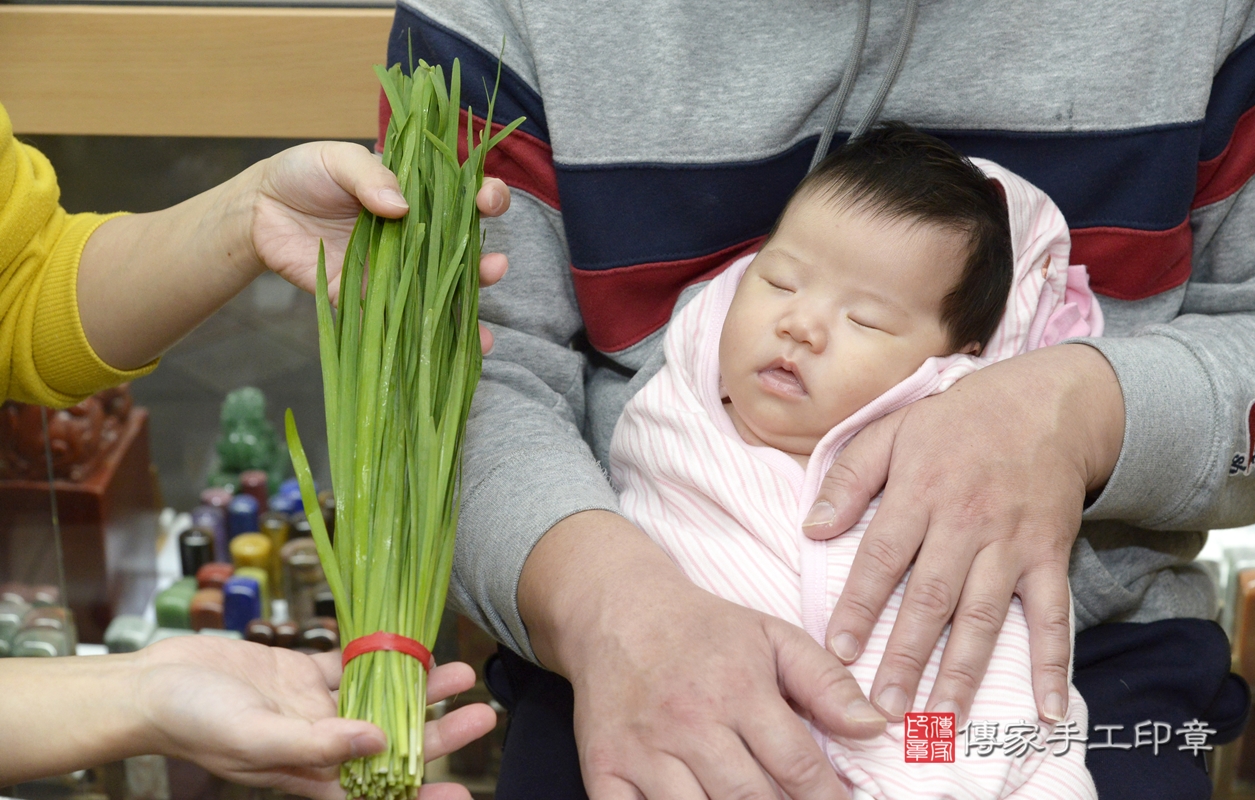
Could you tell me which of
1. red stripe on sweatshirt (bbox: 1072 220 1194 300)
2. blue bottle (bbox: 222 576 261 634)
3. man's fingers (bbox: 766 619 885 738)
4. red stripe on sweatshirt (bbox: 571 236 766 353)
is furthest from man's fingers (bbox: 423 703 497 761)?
blue bottle (bbox: 222 576 261 634)

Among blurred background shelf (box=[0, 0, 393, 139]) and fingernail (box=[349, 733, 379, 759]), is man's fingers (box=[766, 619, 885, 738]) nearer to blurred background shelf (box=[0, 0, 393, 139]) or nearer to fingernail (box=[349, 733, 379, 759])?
fingernail (box=[349, 733, 379, 759])

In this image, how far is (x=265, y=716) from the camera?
0.72 meters

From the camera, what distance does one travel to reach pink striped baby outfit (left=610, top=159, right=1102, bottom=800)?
846 mm

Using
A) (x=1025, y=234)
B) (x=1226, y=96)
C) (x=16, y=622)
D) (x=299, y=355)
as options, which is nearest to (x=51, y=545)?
(x=16, y=622)

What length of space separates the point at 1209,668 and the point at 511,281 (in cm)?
81

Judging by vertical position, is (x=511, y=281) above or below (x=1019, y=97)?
below

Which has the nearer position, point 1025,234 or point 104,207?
point 1025,234

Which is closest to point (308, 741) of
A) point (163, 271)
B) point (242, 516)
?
point (163, 271)

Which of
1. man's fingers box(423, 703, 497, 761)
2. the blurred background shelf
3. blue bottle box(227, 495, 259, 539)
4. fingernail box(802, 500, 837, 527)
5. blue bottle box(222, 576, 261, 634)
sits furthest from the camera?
blue bottle box(227, 495, 259, 539)

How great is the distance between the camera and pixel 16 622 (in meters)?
1.74

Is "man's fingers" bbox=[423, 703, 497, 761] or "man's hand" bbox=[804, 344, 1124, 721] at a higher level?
"man's hand" bbox=[804, 344, 1124, 721]

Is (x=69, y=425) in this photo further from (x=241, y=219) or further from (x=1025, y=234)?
(x=1025, y=234)

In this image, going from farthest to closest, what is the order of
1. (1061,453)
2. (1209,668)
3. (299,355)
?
(299,355) < (1209,668) < (1061,453)

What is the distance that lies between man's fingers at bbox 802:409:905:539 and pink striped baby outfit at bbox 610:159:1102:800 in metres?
0.02
